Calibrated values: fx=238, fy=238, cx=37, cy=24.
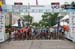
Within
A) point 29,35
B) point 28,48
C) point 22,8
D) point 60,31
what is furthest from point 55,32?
point 28,48

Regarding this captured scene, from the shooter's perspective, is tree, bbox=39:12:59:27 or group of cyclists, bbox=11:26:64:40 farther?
tree, bbox=39:12:59:27

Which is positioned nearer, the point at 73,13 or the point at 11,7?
the point at 73,13

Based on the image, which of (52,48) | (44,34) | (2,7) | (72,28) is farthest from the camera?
(44,34)

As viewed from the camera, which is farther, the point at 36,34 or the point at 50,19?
the point at 50,19

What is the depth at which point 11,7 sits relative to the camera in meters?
22.9

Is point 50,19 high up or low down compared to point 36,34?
up

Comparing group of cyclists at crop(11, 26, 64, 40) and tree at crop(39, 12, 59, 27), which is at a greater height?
tree at crop(39, 12, 59, 27)

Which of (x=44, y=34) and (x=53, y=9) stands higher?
(x=53, y=9)

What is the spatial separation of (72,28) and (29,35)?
5115 mm

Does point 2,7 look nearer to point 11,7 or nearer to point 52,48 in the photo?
point 11,7

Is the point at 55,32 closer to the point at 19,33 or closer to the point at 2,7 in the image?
the point at 19,33

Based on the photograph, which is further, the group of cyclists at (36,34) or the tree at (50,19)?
the tree at (50,19)

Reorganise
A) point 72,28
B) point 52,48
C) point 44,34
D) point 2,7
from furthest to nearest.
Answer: point 44,34, point 2,7, point 72,28, point 52,48

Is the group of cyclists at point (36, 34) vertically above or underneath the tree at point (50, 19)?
underneath
